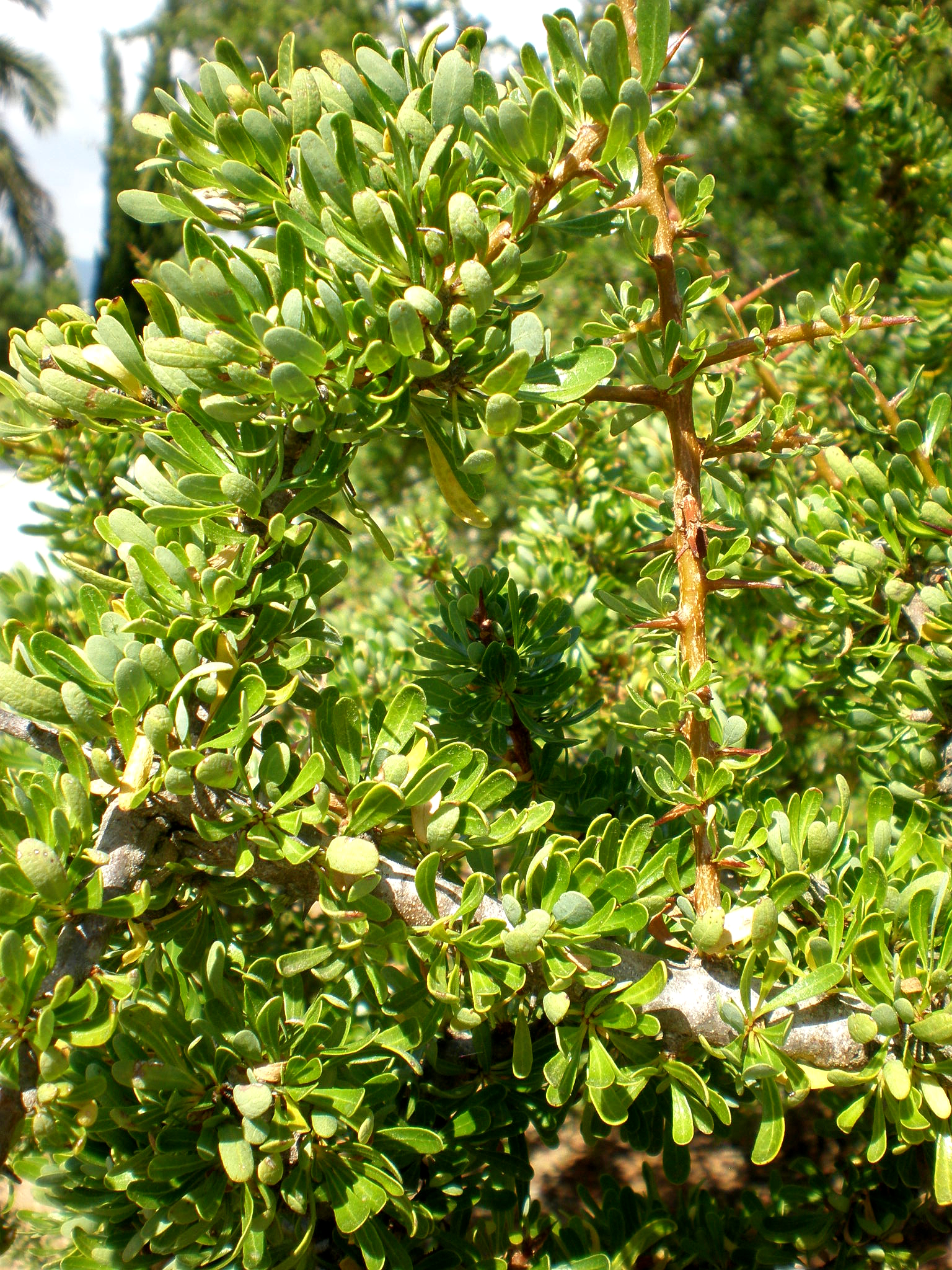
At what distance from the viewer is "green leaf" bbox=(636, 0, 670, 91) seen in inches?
22.4

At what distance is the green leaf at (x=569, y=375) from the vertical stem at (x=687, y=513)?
0.46 ft

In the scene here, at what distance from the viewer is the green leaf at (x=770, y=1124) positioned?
570mm

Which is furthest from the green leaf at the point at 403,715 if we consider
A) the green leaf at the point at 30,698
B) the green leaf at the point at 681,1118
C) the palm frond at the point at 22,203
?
the palm frond at the point at 22,203

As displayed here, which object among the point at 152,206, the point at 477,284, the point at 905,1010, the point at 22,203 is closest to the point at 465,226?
the point at 477,284

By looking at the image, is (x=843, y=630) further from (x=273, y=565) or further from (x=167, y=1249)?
(x=167, y=1249)

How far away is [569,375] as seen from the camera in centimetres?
59

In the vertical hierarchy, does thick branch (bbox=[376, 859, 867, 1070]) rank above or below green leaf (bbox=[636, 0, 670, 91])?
below

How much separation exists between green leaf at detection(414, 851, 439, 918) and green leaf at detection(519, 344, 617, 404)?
0.32 metres

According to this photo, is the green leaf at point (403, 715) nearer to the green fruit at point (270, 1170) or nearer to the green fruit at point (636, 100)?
the green fruit at point (270, 1170)

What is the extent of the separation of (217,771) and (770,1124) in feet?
1.47

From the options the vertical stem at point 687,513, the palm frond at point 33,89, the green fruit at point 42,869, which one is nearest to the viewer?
the green fruit at point 42,869

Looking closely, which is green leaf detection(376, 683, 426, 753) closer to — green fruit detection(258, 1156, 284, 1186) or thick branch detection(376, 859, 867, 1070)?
thick branch detection(376, 859, 867, 1070)

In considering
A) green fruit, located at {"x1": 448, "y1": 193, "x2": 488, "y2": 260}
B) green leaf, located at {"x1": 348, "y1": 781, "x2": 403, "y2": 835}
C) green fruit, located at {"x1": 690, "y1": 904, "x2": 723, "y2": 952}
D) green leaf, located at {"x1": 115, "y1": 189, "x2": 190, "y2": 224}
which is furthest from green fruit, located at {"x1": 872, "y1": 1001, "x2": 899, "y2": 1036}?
green leaf, located at {"x1": 115, "y1": 189, "x2": 190, "y2": 224}

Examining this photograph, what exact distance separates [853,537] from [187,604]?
671mm
